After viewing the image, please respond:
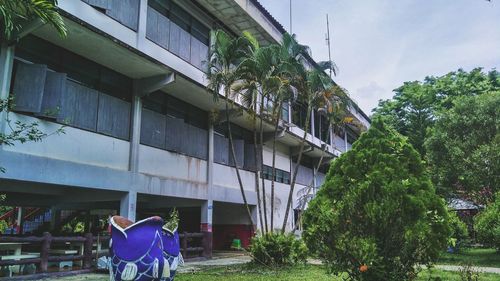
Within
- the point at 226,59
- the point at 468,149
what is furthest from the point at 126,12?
the point at 468,149

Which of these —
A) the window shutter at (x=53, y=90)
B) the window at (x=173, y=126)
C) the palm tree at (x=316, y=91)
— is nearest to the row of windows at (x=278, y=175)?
the window at (x=173, y=126)

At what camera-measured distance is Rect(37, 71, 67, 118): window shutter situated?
401 inches

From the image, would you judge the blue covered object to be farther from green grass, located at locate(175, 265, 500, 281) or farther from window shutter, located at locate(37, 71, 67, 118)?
window shutter, located at locate(37, 71, 67, 118)

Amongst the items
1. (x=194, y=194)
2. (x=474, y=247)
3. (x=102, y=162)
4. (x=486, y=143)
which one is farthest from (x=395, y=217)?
(x=474, y=247)

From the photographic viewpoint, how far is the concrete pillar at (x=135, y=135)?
12.6m

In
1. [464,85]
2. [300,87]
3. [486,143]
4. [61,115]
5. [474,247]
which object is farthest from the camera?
[464,85]

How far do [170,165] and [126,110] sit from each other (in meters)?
2.38

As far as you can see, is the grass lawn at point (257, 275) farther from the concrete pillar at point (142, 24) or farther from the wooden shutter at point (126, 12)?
the wooden shutter at point (126, 12)

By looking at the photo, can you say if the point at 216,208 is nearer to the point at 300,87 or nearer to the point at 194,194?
the point at 194,194

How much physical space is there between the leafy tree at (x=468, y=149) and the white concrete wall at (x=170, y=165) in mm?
10845

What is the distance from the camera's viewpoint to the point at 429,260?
712 cm

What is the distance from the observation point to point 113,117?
12.3 m

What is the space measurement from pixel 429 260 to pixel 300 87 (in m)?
8.39

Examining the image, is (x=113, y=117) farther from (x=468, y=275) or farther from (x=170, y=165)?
(x=468, y=275)
